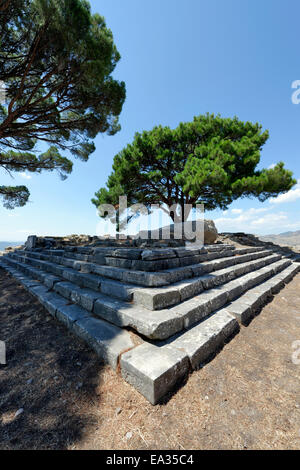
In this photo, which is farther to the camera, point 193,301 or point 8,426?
point 193,301

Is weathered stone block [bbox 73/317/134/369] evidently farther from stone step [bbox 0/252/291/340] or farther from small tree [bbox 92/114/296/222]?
small tree [bbox 92/114/296/222]

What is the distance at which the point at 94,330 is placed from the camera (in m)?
2.12

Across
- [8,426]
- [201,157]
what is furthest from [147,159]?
[8,426]

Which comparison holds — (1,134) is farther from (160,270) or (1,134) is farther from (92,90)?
(160,270)

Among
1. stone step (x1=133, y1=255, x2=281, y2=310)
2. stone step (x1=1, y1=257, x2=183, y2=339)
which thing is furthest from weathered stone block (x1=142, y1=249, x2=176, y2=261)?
stone step (x1=1, y1=257, x2=183, y2=339)

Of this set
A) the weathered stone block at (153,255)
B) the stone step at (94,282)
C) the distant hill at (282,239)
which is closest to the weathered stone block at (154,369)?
the stone step at (94,282)

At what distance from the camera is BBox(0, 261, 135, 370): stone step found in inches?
71.0

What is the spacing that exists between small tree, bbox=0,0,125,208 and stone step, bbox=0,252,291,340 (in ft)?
23.2

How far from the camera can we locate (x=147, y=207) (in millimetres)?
12500

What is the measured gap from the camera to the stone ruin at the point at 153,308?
1.64 m

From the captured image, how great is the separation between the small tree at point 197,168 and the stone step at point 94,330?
7.35m

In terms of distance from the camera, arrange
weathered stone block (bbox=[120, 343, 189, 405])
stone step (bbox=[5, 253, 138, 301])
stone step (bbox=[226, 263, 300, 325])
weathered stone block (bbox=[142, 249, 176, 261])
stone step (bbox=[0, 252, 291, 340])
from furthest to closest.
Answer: weathered stone block (bbox=[142, 249, 176, 261]) → stone step (bbox=[226, 263, 300, 325]) → stone step (bbox=[5, 253, 138, 301]) → stone step (bbox=[0, 252, 291, 340]) → weathered stone block (bbox=[120, 343, 189, 405])

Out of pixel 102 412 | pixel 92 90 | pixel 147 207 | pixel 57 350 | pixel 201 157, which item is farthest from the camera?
pixel 147 207

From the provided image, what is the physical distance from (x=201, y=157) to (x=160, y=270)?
828cm
